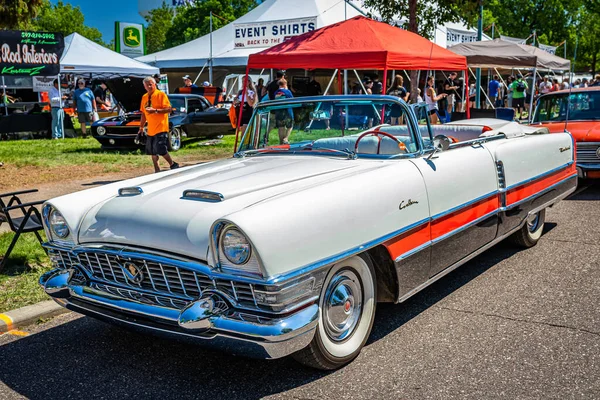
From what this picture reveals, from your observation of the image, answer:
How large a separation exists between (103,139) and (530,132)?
1099 cm

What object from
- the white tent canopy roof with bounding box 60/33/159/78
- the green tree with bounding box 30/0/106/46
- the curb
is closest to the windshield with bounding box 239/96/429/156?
the curb

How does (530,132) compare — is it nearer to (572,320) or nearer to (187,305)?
(572,320)

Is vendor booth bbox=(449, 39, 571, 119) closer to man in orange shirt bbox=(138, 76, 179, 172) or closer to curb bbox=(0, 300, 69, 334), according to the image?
man in orange shirt bbox=(138, 76, 179, 172)

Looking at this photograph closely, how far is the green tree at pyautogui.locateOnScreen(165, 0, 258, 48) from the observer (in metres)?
64.6

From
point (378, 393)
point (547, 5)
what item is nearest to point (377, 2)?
point (378, 393)

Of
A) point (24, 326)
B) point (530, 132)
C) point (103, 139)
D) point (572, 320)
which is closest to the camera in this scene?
point (572, 320)

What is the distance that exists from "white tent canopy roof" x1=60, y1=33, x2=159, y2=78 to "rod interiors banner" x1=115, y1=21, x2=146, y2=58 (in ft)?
67.6

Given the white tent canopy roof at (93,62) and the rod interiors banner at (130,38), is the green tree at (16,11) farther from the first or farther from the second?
the rod interiors banner at (130,38)

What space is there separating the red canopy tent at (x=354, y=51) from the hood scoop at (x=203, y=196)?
703 cm

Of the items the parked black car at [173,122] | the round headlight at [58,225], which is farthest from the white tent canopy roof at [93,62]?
the round headlight at [58,225]

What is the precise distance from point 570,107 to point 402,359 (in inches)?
307

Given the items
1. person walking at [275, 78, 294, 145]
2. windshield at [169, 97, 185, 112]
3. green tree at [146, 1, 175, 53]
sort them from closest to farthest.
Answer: person walking at [275, 78, 294, 145] → windshield at [169, 97, 185, 112] → green tree at [146, 1, 175, 53]

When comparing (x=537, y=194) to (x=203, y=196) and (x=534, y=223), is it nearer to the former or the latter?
(x=534, y=223)

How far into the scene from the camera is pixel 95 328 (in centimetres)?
420
